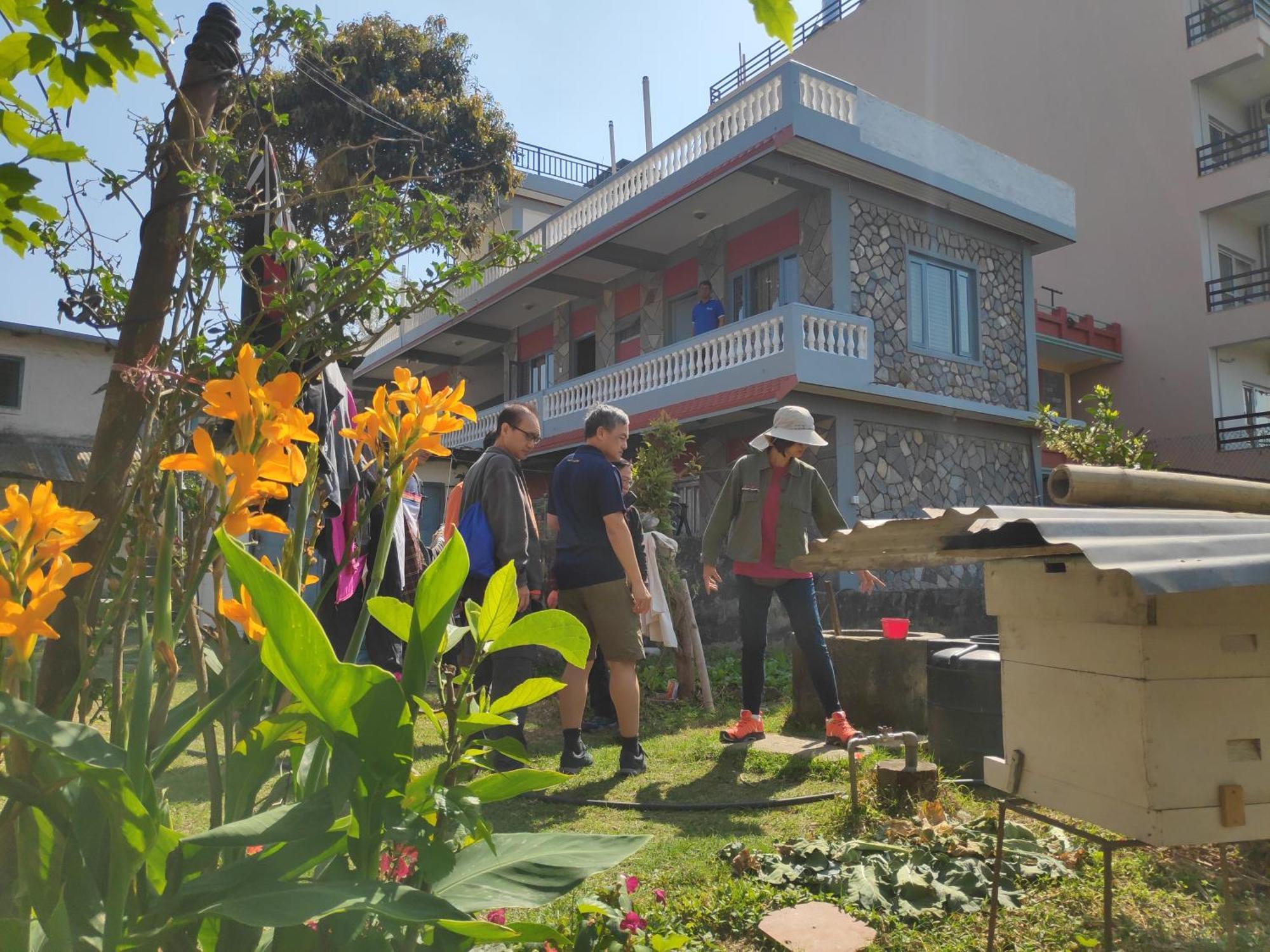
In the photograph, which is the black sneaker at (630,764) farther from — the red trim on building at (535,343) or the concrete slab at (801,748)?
the red trim on building at (535,343)

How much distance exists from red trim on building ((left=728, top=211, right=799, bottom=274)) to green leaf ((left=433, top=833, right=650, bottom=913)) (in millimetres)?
12985

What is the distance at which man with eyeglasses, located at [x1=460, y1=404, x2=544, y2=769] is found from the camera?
4406 millimetres

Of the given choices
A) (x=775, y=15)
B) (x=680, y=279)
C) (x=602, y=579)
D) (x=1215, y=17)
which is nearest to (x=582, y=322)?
(x=680, y=279)

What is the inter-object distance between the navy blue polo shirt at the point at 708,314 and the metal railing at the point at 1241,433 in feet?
34.5

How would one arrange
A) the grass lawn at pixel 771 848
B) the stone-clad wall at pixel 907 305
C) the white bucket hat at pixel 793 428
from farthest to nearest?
the stone-clad wall at pixel 907 305 < the white bucket hat at pixel 793 428 < the grass lawn at pixel 771 848

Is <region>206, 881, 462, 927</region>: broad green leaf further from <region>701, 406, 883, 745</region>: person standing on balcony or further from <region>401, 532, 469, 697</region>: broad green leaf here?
<region>701, 406, 883, 745</region>: person standing on balcony

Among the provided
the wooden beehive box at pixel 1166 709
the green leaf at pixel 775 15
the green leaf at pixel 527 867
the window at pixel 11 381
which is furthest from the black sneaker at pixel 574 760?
the window at pixel 11 381

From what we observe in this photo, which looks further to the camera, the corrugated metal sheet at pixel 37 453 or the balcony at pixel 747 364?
the corrugated metal sheet at pixel 37 453

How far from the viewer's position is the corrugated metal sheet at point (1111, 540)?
1733 millimetres

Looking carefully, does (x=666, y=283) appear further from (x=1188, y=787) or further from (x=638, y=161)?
(x=1188, y=787)

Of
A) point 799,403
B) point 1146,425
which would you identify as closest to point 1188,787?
point 799,403

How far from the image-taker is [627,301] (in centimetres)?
1661

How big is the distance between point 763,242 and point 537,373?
7001 millimetres

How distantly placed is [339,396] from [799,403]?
9.78 m
